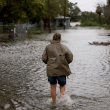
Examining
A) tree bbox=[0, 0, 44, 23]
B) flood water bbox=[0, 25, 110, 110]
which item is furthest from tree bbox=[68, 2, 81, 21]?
flood water bbox=[0, 25, 110, 110]

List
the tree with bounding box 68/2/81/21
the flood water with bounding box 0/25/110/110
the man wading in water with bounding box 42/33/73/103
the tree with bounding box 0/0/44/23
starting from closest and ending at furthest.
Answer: the man wading in water with bounding box 42/33/73/103 < the flood water with bounding box 0/25/110/110 < the tree with bounding box 0/0/44/23 < the tree with bounding box 68/2/81/21

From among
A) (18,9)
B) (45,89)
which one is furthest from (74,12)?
(45,89)

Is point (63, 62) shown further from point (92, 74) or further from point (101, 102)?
point (92, 74)

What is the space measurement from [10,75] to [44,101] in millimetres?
3074

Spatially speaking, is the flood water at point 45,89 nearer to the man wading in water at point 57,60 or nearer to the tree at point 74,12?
the man wading in water at point 57,60

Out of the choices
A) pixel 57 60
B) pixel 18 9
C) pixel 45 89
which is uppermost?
pixel 18 9

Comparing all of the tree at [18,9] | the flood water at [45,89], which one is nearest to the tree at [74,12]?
the tree at [18,9]

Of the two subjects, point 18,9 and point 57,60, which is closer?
point 57,60

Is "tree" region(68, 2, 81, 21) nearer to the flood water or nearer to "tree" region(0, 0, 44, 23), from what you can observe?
"tree" region(0, 0, 44, 23)

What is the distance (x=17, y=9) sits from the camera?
34938mm

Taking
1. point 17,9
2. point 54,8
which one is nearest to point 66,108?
point 17,9

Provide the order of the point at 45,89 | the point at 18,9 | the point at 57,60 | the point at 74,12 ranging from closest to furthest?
1. the point at 57,60
2. the point at 45,89
3. the point at 18,9
4. the point at 74,12

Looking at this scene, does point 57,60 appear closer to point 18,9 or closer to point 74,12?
point 18,9

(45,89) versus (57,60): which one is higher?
(57,60)
